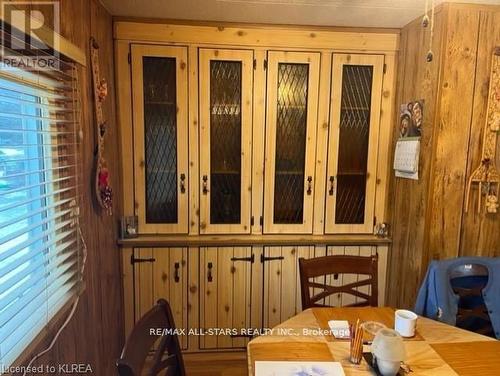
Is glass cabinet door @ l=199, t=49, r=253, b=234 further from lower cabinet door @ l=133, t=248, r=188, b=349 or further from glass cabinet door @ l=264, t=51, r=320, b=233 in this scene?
lower cabinet door @ l=133, t=248, r=188, b=349

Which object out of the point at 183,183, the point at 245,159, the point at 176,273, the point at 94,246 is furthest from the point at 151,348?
the point at 245,159

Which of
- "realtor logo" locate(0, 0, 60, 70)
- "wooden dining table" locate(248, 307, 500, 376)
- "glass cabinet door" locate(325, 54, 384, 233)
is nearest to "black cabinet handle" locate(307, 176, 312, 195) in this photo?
"glass cabinet door" locate(325, 54, 384, 233)

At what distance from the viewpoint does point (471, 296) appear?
1921mm

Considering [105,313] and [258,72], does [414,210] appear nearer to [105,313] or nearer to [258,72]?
[258,72]

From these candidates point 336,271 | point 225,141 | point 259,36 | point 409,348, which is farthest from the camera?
point 225,141

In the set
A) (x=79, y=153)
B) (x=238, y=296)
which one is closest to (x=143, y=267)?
(x=238, y=296)

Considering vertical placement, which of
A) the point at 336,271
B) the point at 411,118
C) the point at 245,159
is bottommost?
the point at 336,271

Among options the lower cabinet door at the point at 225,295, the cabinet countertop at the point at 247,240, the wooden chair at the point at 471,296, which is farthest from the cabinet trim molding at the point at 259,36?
the wooden chair at the point at 471,296

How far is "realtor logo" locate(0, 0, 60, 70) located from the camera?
115cm

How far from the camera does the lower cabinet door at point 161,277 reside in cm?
245

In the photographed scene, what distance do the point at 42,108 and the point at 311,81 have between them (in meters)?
1.64

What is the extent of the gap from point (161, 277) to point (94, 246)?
25.8 inches

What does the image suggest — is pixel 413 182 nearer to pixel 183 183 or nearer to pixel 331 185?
pixel 331 185

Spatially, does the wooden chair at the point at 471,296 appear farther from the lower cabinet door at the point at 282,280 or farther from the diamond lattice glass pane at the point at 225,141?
A: the diamond lattice glass pane at the point at 225,141
